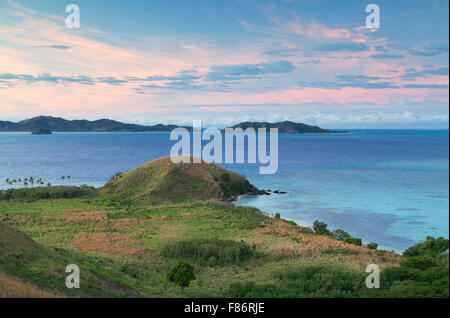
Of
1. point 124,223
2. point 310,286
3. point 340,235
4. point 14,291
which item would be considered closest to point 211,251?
point 310,286

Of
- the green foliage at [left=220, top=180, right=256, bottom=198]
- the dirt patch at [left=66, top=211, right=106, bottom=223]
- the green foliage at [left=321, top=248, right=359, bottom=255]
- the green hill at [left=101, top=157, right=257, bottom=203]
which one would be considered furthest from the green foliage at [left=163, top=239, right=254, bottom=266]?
the green foliage at [left=220, top=180, right=256, bottom=198]

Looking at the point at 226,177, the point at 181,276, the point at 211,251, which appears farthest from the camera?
the point at 226,177

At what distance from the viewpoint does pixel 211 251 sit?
31312 millimetres

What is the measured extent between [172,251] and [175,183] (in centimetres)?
4089

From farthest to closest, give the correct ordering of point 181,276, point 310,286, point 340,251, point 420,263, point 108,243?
point 108,243, point 340,251, point 181,276, point 310,286, point 420,263

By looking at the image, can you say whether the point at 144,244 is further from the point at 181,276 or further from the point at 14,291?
the point at 14,291

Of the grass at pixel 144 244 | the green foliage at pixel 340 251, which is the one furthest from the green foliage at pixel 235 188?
the green foliage at pixel 340 251

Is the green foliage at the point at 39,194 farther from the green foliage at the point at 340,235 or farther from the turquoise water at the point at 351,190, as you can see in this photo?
the green foliage at the point at 340,235

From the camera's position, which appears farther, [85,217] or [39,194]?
[39,194]

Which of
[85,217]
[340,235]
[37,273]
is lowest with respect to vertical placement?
[340,235]

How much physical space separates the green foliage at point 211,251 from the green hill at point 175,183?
33451 millimetres

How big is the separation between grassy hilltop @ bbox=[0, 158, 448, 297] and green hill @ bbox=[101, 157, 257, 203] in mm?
397

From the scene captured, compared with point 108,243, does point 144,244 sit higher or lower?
lower
